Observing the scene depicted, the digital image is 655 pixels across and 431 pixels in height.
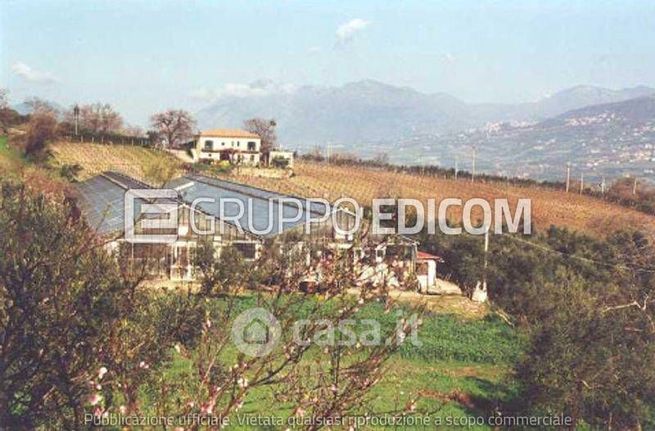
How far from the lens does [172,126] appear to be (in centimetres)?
6372

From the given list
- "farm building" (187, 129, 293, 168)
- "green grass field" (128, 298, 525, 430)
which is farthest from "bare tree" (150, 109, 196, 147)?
"green grass field" (128, 298, 525, 430)

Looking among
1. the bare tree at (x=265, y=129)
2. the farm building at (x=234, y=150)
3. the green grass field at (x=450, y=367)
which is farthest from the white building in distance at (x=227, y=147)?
the green grass field at (x=450, y=367)

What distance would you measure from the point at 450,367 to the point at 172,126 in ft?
168

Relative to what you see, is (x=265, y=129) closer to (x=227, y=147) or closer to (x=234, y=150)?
(x=227, y=147)

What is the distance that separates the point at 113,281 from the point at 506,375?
37.6 feet

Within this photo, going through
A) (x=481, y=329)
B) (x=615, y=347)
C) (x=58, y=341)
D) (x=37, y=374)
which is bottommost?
(x=481, y=329)

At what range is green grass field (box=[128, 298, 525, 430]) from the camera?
13.2 meters

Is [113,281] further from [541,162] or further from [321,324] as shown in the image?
Answer: [541,162]

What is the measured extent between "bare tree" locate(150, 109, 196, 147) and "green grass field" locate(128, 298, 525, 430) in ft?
151

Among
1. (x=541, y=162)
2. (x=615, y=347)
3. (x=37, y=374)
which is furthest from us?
(x=541, y=162)

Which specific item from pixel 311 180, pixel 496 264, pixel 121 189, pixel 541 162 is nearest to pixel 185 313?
pixel 496 264

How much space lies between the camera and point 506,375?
15.1 meters

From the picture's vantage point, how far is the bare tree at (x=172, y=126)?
208 ft

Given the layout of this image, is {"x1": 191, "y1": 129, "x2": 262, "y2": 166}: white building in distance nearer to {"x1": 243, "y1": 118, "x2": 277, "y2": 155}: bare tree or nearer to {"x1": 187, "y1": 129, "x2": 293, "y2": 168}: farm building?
{"x1": 187, "y1": 129, "x2": 293, "y2": 168}: farm building
